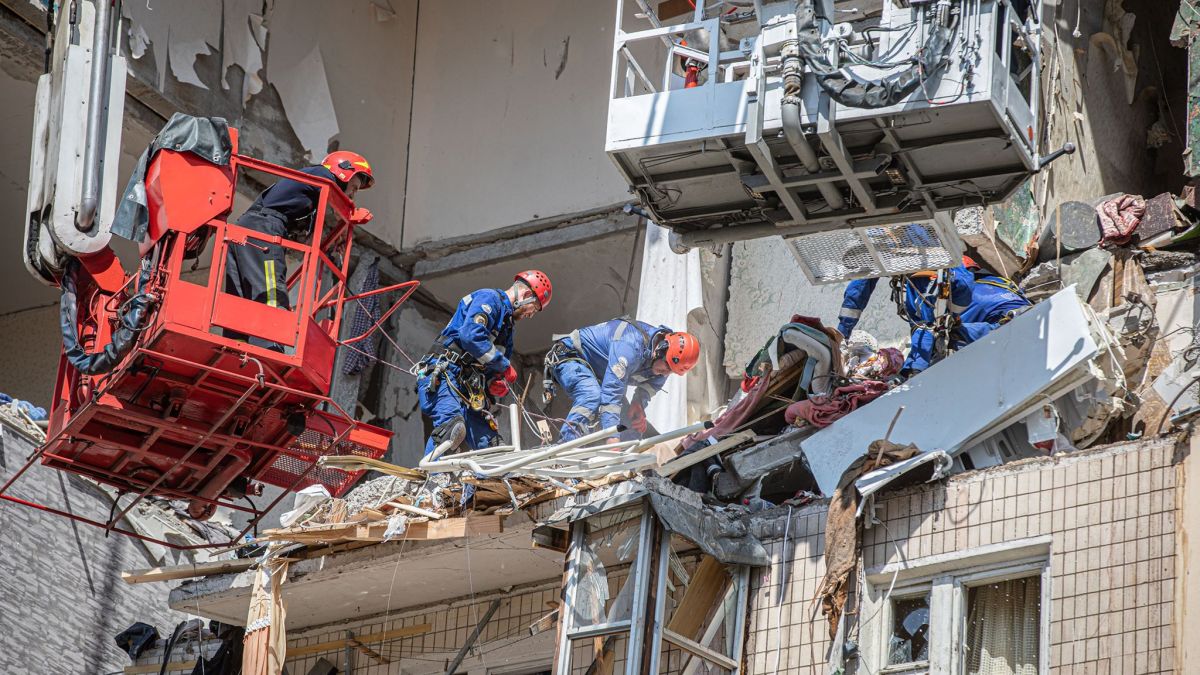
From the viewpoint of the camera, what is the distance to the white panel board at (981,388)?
1182 centimetres

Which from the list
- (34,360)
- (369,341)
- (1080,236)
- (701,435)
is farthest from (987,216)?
(34,360)

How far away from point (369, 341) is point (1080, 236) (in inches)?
349

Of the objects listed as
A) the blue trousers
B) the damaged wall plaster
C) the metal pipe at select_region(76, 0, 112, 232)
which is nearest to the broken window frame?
the blue trousers

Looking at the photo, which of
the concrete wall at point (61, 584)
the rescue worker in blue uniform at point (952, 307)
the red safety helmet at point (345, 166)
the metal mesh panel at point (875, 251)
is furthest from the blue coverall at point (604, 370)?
the concrete wall at point (61, 584)

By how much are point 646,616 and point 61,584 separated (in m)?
8.12

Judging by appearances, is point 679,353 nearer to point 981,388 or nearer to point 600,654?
point 981,388

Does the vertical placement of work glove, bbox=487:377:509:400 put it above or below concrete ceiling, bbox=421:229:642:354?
below

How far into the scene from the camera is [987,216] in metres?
15.5

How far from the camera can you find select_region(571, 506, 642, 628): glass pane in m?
12.0

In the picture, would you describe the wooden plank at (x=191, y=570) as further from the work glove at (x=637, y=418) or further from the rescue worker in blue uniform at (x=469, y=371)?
the work glove at (x=637, y=418)

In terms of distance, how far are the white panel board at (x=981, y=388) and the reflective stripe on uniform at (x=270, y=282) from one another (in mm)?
3955

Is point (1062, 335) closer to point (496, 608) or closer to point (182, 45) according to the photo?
point (496, 608)

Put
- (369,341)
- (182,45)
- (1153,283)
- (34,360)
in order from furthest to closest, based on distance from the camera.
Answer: (34,360), (369,341), (182,45), (1153,283)

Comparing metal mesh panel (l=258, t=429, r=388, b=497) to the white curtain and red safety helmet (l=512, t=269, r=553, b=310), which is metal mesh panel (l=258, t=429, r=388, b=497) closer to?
red safety helmet (l=512, t=269, r=553, b=310)
